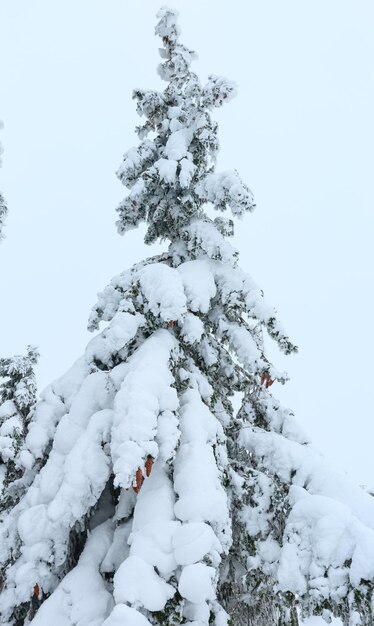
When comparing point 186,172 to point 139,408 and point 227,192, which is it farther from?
point 139,408

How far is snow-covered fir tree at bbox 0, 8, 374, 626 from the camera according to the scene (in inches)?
161

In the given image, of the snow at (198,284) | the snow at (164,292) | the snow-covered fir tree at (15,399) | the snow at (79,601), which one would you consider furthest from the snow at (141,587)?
the snow-covered fir tree at (15,399)

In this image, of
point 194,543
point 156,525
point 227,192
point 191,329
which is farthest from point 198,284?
point 194,543

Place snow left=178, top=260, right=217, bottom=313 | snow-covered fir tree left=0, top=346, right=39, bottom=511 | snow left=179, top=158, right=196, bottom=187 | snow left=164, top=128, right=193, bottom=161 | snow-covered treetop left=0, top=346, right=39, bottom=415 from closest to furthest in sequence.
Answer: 1. snow left=178, top=260, right=217, bottom=313
2. snow left=179, top=158, right=196, bottom=187
3. snow left=164, top=128, right=193, bottom=161
4. snow-covered fir tree left=0, top=346, right=39, bottom=511
5. snow-covered treetop left=0, top=346, right=39, bottom=415

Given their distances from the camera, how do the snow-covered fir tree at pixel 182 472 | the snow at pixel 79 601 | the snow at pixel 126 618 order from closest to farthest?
the snow at pixel 126 618 → the snow-covered fir tree at pixel 182 472 → the snow at pixel 79 601

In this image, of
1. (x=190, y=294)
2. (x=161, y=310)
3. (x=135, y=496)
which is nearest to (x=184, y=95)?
(x=190, y=294)

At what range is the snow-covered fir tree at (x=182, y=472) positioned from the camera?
4082mm

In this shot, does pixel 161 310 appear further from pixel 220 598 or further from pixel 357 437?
pixel 357 437

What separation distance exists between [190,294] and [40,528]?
3650 millimetres

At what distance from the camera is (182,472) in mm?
4742

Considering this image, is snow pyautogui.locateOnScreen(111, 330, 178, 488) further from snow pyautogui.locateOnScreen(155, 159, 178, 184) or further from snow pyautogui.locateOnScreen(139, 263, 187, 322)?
snow pyautogui.locateOnScreen(155, 159, 178, 184)

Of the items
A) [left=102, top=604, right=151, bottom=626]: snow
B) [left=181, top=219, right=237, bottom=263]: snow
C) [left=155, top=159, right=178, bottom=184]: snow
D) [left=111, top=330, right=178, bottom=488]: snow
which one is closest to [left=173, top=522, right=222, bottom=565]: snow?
[left=102, top=604, right=151, bottom=626]: snow

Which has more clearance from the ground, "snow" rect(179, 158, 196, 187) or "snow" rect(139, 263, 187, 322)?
"snow" rect(179, 158, 196, 187)

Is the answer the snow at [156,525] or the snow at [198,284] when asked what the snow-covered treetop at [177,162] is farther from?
the snow at [156,525]
